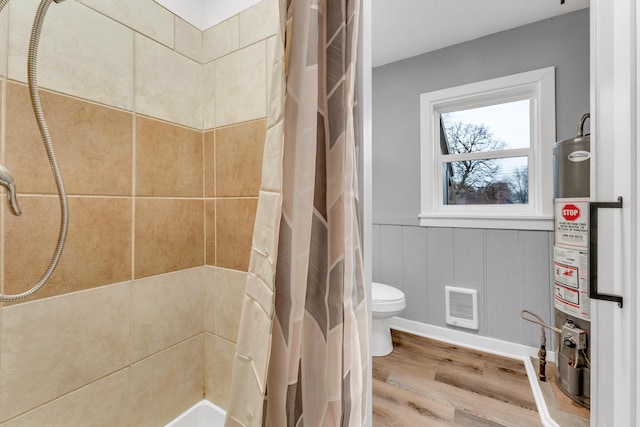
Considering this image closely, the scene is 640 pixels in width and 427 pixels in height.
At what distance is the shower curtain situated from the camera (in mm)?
593

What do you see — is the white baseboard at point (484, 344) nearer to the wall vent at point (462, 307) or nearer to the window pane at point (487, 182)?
the wall vent at point (462, 307)

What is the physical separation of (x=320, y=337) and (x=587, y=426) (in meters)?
1.53

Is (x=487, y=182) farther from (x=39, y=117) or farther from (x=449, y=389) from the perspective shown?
(x=39, y=117)

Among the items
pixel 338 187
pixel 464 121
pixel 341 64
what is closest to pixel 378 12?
pixel 464 121

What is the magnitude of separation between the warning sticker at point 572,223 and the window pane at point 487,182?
0.41 m

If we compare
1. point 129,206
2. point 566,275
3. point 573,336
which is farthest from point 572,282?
point 129,206

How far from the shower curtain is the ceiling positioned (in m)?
1.41

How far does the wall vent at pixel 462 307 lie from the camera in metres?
2.03

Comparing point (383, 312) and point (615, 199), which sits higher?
point (615, 199)

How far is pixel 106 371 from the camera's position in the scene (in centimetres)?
85

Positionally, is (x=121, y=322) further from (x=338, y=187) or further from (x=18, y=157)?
(x=338, y=187)

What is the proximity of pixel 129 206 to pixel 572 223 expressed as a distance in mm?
2049

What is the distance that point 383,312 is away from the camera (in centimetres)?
184

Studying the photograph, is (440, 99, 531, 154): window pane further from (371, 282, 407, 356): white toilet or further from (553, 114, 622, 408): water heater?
(371, 282, 407, 356): white toilet
